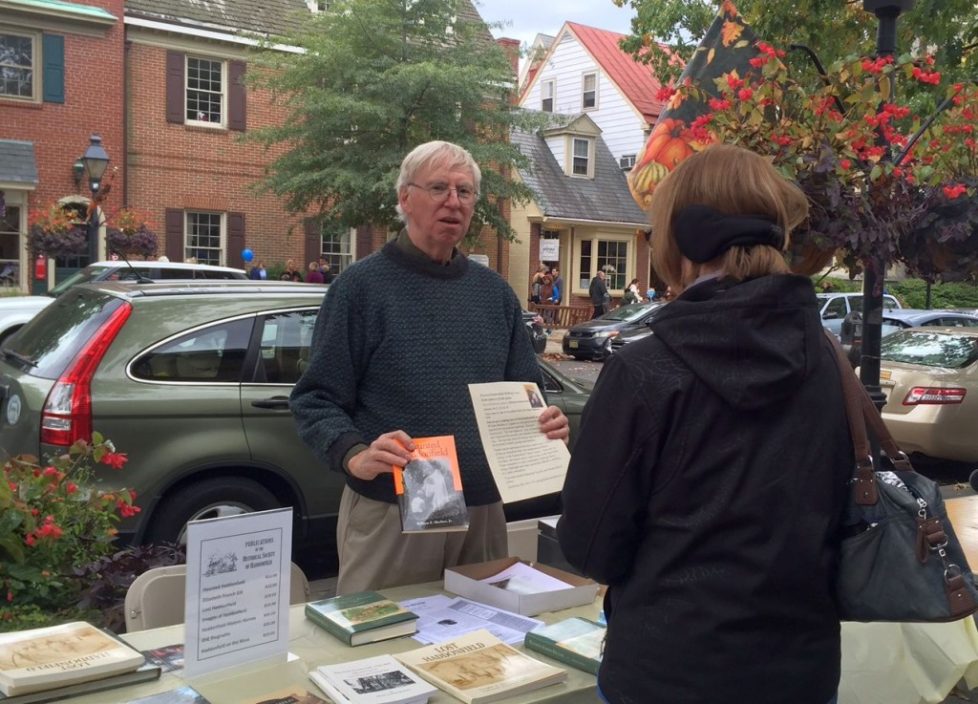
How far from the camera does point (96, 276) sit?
12742 millimetres

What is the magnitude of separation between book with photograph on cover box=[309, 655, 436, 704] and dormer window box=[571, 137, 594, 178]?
99.4 feet

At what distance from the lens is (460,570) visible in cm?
272

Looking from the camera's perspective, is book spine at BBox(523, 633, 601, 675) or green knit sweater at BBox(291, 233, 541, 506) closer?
book spine at BBox(523, 633, 601, 675)

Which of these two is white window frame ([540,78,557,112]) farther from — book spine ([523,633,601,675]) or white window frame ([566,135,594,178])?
book spine ([523,633,601,675])

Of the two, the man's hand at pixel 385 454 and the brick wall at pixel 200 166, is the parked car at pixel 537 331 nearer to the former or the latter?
the brick wall at pixel 200 166

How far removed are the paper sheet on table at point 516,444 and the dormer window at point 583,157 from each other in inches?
1168

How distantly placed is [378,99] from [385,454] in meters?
18.0

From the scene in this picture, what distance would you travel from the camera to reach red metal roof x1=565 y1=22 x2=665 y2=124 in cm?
3552

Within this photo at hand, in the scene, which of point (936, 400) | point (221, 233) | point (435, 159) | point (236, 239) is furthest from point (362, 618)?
point (221, 233)

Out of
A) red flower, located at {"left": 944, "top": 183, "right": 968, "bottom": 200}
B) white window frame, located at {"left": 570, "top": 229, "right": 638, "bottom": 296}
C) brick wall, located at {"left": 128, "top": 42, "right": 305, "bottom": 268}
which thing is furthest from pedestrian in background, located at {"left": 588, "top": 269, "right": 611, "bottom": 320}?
red flower, located at {"left": 944, "top": 183, "right": 968, "bottom": 200}

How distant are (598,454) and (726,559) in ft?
0.88

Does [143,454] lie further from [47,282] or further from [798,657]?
[47,282]

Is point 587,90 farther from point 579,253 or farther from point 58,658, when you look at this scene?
point 58,658

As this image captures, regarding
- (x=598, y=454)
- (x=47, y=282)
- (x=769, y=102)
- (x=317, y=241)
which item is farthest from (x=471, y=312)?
(x=317, y=241)
